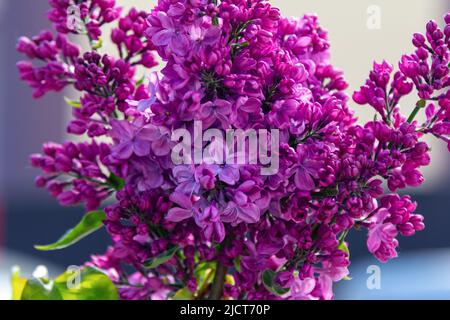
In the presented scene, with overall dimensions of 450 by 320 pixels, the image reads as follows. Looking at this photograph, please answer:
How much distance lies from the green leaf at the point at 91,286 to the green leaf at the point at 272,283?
0.17 m

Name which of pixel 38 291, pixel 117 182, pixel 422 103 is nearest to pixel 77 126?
pixel 117 182

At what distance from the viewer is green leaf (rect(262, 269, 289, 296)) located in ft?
2.13

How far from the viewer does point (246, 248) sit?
669 millimetres

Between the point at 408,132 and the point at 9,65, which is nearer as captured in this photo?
the point at 408,132

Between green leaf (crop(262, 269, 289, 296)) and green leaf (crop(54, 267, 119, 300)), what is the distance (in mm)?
170

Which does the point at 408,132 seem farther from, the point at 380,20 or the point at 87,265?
the point at 87,265

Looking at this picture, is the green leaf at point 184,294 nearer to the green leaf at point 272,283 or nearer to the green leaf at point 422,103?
the green leaf at point 272,283

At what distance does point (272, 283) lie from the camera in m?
0.66

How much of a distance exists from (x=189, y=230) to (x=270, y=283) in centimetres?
9

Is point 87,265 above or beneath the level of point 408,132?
beneath

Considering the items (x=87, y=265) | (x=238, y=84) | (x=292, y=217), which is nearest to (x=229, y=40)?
(x=238, y=84)

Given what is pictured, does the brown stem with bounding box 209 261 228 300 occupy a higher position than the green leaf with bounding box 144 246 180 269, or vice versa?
the green leaf with bounding box 144 246 180 269

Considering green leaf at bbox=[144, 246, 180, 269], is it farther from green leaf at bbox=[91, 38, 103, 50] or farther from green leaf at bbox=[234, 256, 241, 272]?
green leaf at bbox=[91, 38, 103, 50]

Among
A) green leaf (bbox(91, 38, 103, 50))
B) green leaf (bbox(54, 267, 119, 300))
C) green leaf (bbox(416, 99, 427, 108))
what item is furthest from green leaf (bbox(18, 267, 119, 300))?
green leaf (bbox(416, 99, 427, 108))
